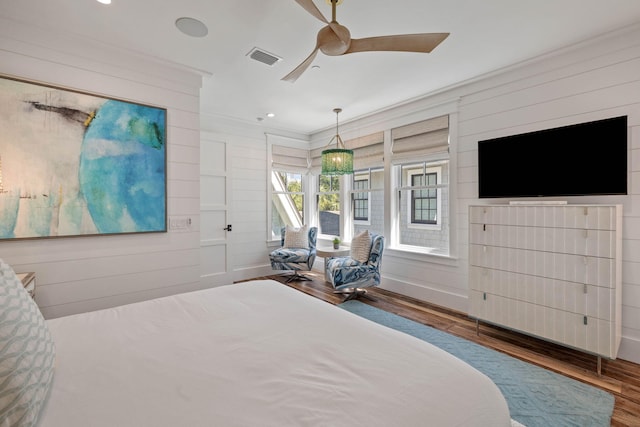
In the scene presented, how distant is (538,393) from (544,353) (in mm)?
734

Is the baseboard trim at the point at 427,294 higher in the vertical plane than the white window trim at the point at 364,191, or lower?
lower

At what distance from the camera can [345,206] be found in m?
5.33

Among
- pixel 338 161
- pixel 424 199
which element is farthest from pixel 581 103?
pixel 338 161

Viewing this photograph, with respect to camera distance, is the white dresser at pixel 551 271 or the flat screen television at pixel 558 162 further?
the flat screen television at pixel 558 162

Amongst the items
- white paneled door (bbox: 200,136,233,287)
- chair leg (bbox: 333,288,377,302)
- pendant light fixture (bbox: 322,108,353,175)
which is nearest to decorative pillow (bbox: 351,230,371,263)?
chair leg (bbox: 333,288,377,302)

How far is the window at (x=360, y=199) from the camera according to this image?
517 cm

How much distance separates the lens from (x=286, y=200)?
19.4 feet

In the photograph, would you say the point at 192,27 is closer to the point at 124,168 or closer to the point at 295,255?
the point at 124,168

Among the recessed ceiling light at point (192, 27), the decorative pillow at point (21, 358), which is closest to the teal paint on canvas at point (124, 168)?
the recessed ceiling light at point (192, 27)

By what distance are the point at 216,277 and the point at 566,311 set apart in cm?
438

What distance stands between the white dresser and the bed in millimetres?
1999

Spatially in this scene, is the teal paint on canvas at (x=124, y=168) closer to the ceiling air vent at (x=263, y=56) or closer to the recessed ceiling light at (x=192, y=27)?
the recessed ceiling light at (x=192, y=27)

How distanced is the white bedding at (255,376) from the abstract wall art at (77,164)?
4.37 feet

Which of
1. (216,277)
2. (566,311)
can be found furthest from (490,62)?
(216,277)
